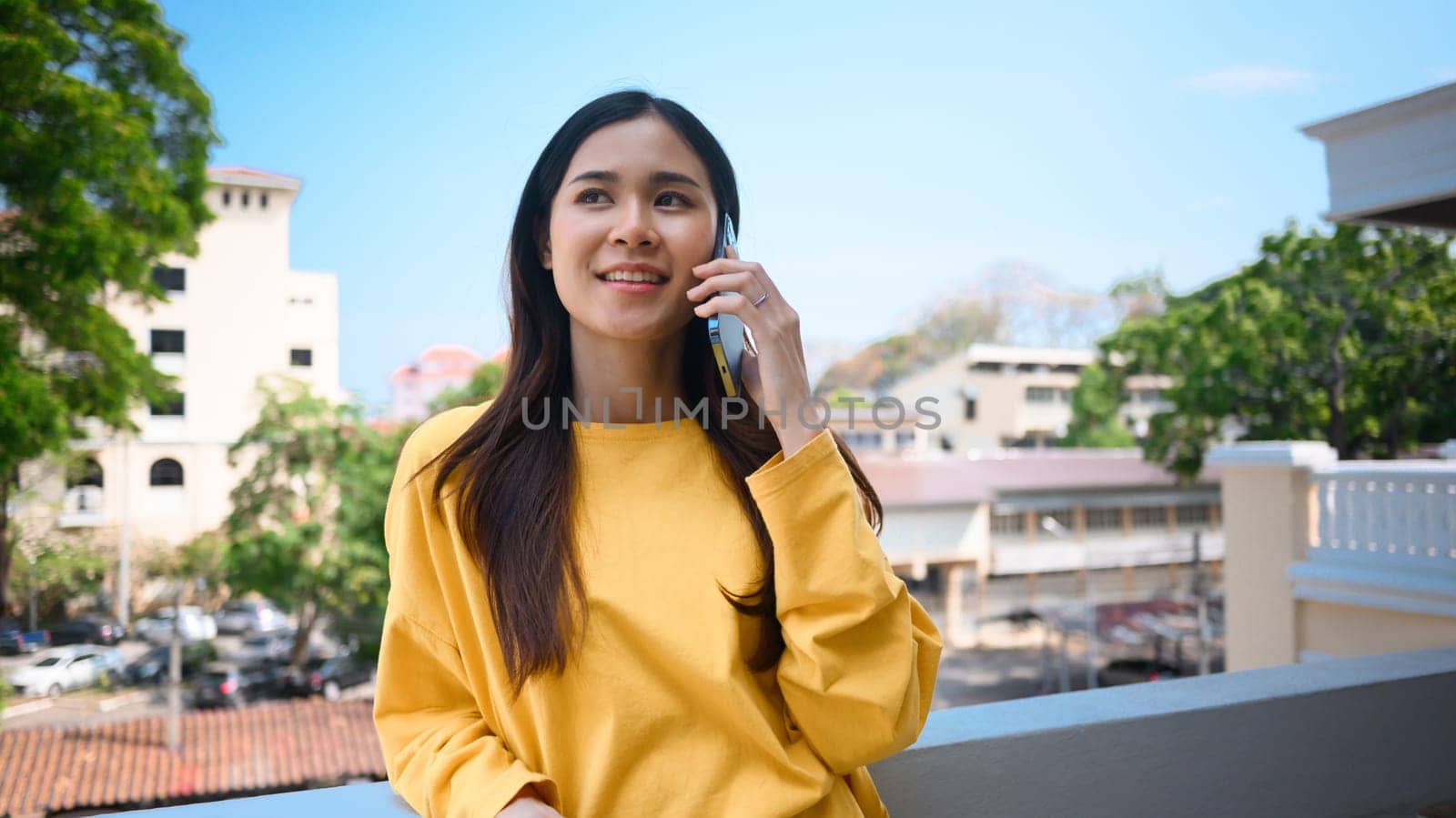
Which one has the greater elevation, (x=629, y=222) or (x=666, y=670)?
(x=629, y=222)

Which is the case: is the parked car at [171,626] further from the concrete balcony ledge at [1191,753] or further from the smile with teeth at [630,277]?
the smile with teeth at [630,277]

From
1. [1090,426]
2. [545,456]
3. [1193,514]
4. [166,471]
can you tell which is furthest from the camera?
[1090,426]

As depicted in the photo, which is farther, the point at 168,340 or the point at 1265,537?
the point at 168,340

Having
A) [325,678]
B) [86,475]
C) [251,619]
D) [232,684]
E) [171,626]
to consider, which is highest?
[86,475]

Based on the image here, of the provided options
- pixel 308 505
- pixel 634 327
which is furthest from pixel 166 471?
pixel 634 327

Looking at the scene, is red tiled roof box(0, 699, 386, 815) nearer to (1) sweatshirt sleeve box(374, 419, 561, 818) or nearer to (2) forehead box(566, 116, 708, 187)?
(1) sweatshirt sleeve box(374, 419, 561, 818)

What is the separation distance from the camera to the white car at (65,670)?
9797 mm

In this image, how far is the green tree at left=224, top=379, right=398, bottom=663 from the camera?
9.80 metres

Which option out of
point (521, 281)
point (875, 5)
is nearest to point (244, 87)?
point (521, 281)

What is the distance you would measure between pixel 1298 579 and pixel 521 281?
5.09 meters

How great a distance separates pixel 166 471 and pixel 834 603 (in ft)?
41.1

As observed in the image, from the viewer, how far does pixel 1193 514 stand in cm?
2066

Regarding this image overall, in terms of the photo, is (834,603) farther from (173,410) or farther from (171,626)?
(173,410)

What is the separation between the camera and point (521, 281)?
0.85 meters
